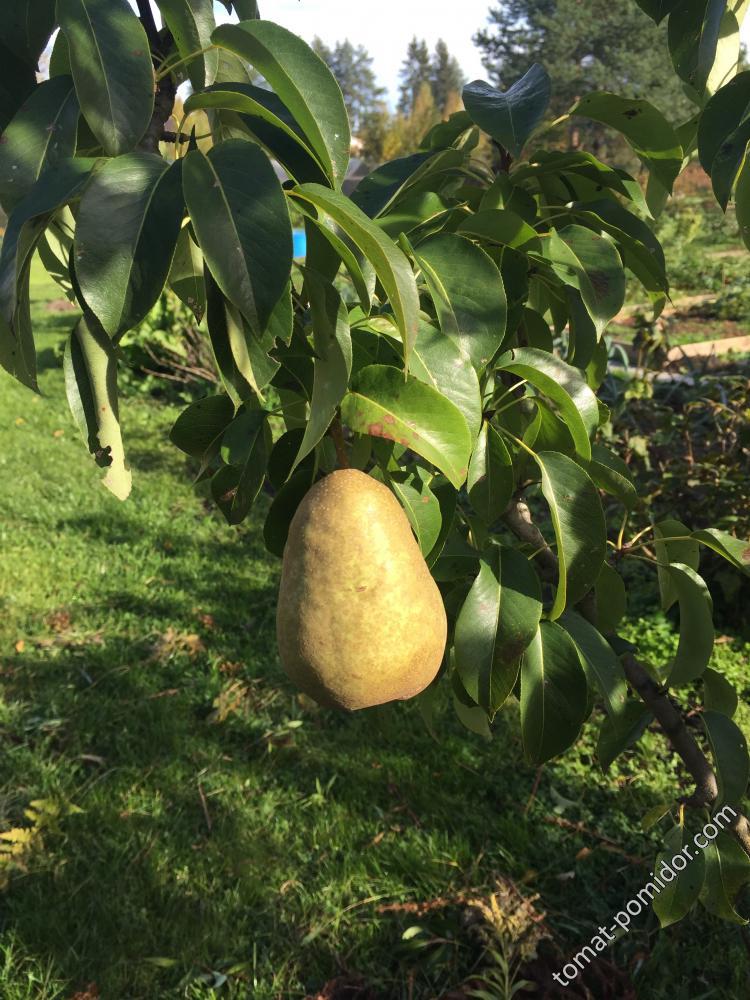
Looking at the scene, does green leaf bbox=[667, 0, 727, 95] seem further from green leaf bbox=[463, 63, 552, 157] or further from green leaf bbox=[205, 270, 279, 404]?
green leaf bbox=[205, 270, 279, 404]

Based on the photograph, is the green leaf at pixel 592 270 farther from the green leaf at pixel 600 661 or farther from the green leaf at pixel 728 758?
the green leaf at pixel 728 758

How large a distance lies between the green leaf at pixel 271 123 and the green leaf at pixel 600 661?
26.5 inches

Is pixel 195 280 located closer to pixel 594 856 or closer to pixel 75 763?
pixel 594 856

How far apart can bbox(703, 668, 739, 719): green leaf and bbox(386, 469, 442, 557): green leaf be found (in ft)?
1.78

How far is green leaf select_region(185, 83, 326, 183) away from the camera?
27.1 inches

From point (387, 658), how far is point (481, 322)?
35 centimetres

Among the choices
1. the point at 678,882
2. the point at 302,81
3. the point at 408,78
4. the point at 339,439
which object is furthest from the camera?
the point at 408,78

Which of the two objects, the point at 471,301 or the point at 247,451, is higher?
the point at 471,301

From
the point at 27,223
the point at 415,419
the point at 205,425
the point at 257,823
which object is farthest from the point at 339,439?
the point at 257,823

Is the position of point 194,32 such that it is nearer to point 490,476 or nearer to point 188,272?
point 188,272

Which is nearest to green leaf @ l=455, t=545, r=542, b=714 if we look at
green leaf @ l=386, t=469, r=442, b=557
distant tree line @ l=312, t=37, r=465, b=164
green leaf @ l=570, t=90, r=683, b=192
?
green leaf @ l=386, t=469, r=442, b=557

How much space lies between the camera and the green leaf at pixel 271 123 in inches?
27.1

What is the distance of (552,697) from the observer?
100cm

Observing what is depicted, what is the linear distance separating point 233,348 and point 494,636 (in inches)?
18.1
